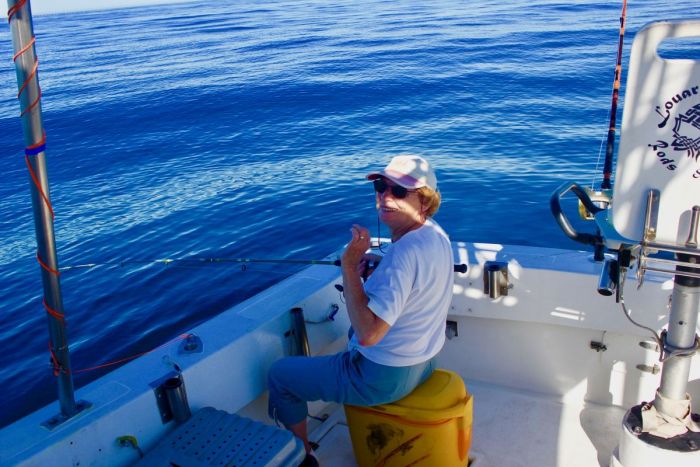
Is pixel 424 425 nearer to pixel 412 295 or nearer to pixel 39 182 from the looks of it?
pixel 412 295

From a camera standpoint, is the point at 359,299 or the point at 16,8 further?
the point at 359,299

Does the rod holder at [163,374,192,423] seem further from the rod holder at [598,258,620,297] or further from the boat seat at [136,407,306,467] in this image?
the rod holder at [598,258,620,297]

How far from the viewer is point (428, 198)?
200 cm

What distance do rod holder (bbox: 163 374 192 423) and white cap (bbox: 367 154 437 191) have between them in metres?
0.98

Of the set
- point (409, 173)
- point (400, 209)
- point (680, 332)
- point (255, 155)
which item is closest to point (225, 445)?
point (400, 209)

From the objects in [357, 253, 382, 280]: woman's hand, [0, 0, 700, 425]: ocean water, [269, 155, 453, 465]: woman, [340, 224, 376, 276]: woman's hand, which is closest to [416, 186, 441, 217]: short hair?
[269, 155, 453, 465]: woman

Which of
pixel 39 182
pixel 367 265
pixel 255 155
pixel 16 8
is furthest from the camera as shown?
pixel 255 155

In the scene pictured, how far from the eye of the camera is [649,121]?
5.15 feet

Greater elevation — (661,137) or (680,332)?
(661,137)

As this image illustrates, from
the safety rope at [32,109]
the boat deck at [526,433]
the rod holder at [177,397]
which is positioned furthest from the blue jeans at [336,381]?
the safety rope at [32,109]

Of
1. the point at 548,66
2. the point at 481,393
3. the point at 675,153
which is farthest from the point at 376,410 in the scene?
the point at 548,66

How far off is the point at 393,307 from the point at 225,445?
2.35 feet

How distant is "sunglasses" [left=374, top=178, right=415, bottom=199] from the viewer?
1942 millimetres

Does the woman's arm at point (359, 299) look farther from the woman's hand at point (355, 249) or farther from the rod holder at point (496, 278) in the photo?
the rod holder at point (496, 278)
